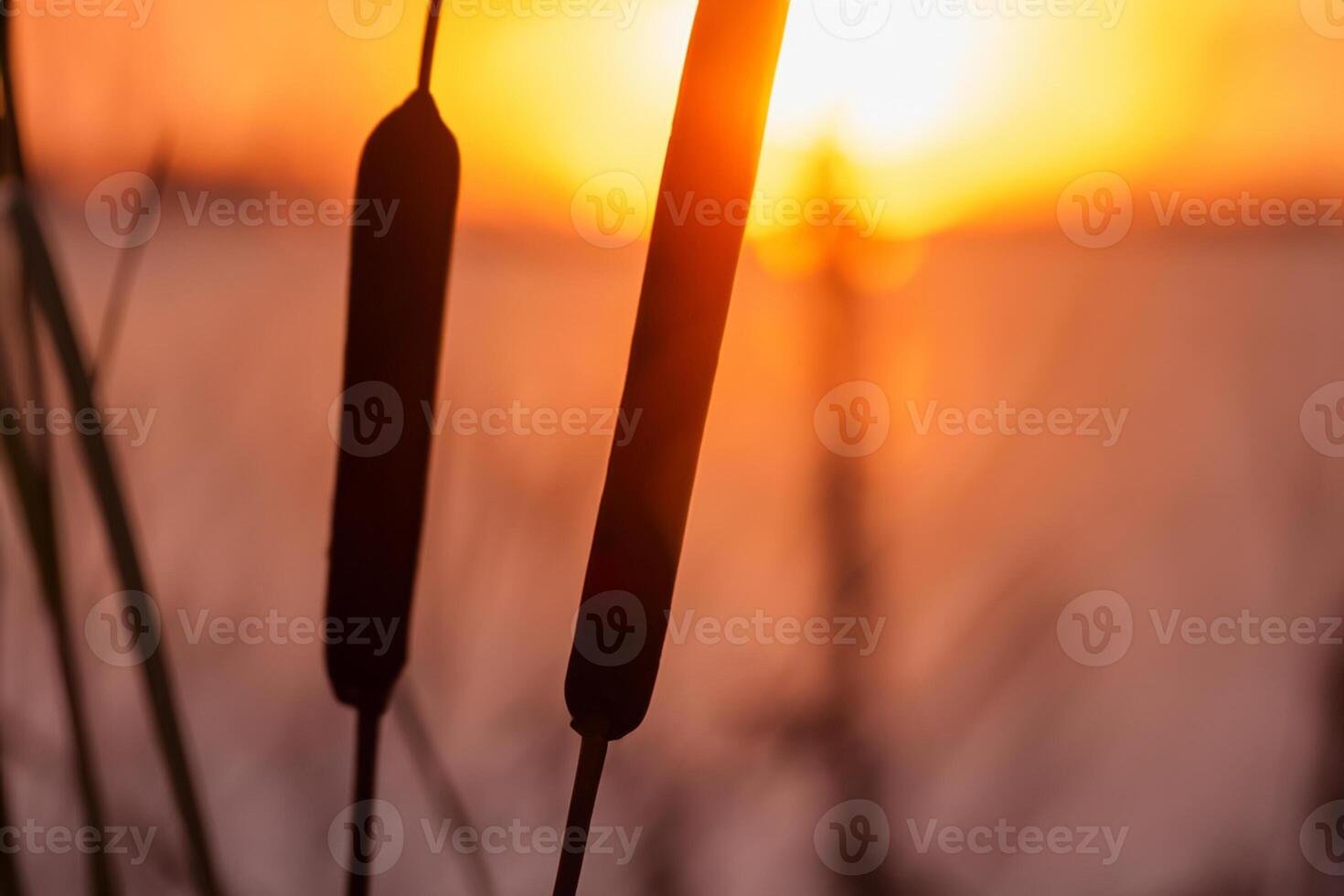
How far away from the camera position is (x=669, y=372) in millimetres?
297

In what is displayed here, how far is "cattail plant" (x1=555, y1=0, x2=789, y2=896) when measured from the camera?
0.29 m

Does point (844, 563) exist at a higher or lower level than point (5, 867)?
higher

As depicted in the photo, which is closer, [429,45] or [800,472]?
[429,45]

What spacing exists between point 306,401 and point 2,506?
20cm

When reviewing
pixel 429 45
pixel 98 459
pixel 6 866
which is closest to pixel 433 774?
pixel 6 866

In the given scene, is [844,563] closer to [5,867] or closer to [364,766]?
[364,766]

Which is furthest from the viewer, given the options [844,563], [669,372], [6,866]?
[844,563]

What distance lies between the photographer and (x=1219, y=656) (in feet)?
1.94

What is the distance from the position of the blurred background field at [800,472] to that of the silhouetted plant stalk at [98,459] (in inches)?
7.2

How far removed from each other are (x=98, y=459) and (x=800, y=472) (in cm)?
39

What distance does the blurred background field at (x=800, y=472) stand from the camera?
0.56m

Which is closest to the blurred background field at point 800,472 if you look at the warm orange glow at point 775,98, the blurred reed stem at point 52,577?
the warm orange glow at point 775,98

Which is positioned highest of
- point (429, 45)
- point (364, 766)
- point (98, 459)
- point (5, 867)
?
point (429, 45)

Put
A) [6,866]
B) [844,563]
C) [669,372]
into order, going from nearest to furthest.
Answer: [669,372] < [6,866] < [844,563]
